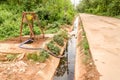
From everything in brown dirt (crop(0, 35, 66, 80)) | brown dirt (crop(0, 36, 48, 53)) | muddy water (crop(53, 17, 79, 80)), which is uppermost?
brown dirt (crop(0, 36, 48, 53))

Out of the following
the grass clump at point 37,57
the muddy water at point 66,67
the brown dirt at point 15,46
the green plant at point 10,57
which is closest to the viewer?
the muddy water at point 66,67

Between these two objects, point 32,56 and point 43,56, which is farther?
point 43,56

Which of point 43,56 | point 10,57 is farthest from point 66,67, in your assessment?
point 10,57

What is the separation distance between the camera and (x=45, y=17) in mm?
18750

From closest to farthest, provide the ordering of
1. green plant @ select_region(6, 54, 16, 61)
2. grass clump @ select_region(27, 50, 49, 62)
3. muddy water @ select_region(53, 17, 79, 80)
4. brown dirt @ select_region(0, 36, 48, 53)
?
muddy water @ select_region(53, 17, 79, 80) → grass clump @ select_region(27, 50, 49, 62) → green plant @ select_region(6, 54, 16, 61) → brown dirt @ select_region(0, 36, 48, 53)

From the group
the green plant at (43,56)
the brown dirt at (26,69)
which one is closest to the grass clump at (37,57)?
the green plant at (43,56)

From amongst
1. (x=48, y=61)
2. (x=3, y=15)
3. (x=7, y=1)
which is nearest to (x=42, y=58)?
(x=48, y=61)

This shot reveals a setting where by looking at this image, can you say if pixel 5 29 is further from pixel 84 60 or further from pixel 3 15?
pixel 84 60

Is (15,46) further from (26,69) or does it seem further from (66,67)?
(26,69)

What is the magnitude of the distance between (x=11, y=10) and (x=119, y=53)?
36.4ft

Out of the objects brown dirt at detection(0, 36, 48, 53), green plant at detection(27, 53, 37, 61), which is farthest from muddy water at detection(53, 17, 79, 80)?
brown dirt at detection(0, 36, 48, 53)

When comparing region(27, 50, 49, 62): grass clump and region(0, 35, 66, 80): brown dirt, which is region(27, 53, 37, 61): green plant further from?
region(0, 35, 66, 80): brown dirt

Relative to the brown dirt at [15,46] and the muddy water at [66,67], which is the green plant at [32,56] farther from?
the muddy water at [66,67]

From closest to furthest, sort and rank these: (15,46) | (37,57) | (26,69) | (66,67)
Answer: (26,69) → (37,57) → (66,67) → (15,46)
